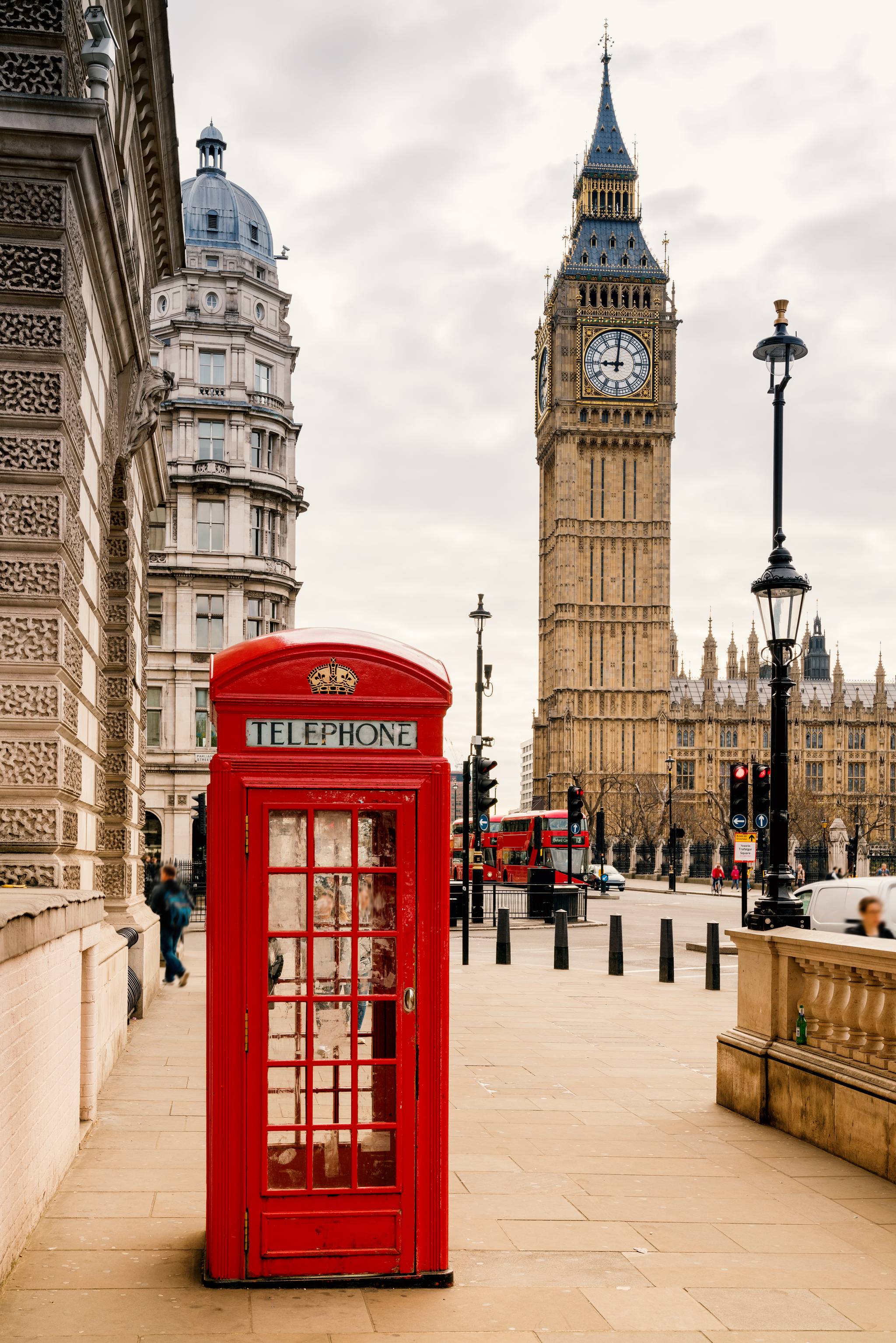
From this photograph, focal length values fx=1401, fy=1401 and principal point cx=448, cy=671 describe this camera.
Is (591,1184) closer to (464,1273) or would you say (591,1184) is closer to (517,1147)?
(517,1147)

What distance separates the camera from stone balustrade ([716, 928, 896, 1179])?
25.1ft

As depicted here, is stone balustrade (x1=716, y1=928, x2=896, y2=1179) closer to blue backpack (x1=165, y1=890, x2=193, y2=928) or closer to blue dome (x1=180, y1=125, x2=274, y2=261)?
blue backpack (x1=165, y1=890, x2=193, y2=928)

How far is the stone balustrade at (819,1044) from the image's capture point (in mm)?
7645

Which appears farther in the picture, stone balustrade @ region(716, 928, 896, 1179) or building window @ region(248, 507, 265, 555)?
building window @ region(248, 507, 265, 555)

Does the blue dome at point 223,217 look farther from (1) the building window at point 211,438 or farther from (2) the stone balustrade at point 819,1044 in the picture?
(2) the stone balustrade at point 819,1044

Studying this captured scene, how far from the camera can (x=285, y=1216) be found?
5.45 m

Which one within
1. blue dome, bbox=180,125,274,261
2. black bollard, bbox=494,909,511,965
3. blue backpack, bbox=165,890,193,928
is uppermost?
blue dome, bbox=180,125,274,261

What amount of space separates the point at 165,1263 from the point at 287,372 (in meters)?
45.7

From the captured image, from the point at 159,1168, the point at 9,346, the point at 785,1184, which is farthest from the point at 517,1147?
the point at 9,346

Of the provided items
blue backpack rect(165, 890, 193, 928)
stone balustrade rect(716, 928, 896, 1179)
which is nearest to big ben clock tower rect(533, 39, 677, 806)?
blue backpack rect(165, 890, 193, 928)

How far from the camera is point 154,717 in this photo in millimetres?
45125

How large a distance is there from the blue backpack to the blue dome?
118ft

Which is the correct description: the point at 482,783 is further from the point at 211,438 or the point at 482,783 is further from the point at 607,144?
the point at 607,144

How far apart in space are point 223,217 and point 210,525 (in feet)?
37.7
